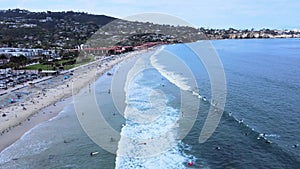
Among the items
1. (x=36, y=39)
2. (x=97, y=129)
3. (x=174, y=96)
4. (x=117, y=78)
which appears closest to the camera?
(x=97, y=129)

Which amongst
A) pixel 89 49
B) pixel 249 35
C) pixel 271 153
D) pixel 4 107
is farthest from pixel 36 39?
pixel 249 35

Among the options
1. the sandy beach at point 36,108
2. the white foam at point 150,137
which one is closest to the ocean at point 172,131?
the white foam at point 150,137

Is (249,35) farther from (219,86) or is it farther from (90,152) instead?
(90,152)

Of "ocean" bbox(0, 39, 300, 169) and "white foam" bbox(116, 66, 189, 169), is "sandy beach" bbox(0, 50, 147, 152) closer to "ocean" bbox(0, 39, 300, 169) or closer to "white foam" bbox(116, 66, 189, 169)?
"ocean" bbox(0, 39, 300, 169)

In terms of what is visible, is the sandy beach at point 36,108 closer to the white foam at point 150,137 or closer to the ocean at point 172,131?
the ocean at point 172,131

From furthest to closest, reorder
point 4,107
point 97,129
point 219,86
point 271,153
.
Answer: point 219,86
point 4,107
point 97,129
point 271,153

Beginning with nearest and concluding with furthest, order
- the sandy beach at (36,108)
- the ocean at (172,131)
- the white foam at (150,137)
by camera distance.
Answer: the white foam at (150,137) → the ocean at (172,131) → the sandy beach at (36,108)

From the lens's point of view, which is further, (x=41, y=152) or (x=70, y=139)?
(x=70, y=139)

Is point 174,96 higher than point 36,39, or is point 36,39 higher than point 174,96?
point 36,39
